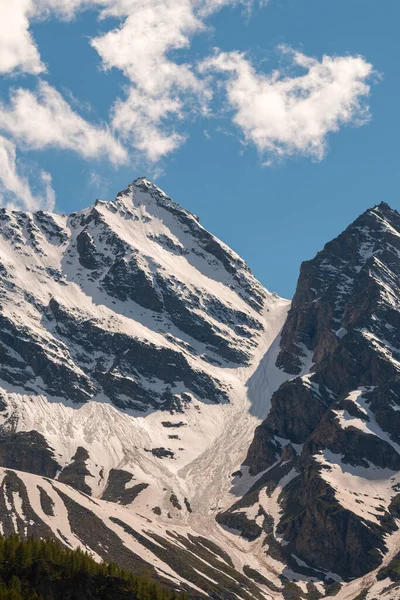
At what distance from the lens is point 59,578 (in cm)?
17325

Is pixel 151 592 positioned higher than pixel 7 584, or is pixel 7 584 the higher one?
A: pixel 151 592

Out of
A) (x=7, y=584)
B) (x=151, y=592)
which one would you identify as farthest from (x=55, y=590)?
(x=151, y=592)

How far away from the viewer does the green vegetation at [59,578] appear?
169875 millimetres

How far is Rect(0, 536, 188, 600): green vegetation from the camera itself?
557 ft

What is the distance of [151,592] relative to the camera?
18850cm

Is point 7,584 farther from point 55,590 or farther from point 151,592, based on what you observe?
point 151,592

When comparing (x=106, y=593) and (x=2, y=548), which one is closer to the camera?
(x=106, y=593)

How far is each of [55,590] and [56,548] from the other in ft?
90.8

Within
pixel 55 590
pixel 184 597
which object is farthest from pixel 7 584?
pixel 184 597

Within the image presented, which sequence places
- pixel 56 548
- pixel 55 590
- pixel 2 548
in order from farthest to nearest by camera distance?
1. pixel 56 548
2. pixel 2 548
3. pixel 55 590

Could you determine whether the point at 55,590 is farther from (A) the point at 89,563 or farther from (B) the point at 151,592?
(B) the point at 151,592

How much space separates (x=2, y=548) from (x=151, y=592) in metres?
31.0

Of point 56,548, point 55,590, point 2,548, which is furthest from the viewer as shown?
point 56,548

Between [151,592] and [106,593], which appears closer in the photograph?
[106,593]
